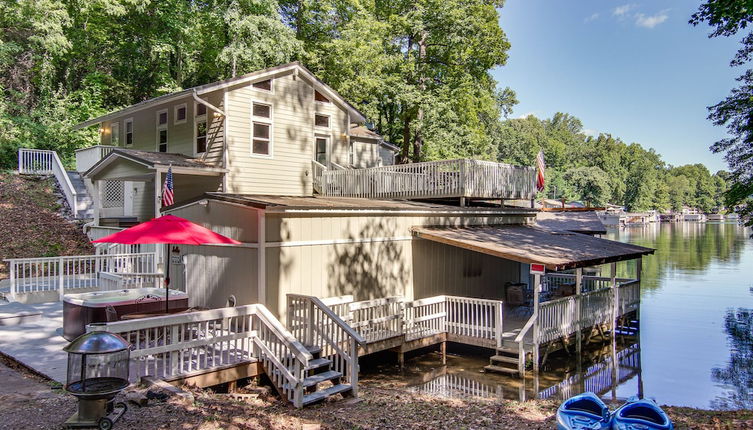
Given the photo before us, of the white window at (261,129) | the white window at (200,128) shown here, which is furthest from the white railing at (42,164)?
the white window at (261,129)

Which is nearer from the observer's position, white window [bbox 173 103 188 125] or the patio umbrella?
the patio umbrella

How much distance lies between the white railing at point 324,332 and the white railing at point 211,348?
743mm

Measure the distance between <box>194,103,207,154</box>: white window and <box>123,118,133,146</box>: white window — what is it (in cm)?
516

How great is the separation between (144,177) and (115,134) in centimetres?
716

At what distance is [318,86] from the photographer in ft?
63.2

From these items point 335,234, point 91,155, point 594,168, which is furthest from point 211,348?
point 594,168

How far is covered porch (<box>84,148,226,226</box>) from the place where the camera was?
50.5 ft

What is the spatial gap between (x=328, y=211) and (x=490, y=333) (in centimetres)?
491

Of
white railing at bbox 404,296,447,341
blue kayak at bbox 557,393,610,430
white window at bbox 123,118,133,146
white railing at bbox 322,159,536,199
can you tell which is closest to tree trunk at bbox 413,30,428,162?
white railing at bbox 322,159,536,199

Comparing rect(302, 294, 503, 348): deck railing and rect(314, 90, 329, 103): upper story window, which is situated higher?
rect(314, 90, 329, 103): upper story window

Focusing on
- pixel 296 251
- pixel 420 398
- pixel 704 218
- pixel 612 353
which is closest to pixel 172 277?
pixel 296 251

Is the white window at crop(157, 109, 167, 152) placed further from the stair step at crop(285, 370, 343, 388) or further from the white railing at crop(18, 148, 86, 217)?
the stair step at crop(285, 370, 343, 388)

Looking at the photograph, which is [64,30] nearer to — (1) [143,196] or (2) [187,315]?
(1) [143,196]

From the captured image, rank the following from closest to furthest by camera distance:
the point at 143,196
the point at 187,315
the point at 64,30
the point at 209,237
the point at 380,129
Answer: the point at 187,315
the point at 209,237
the point at 143,196
the point at 64,30
the point at 380,129
